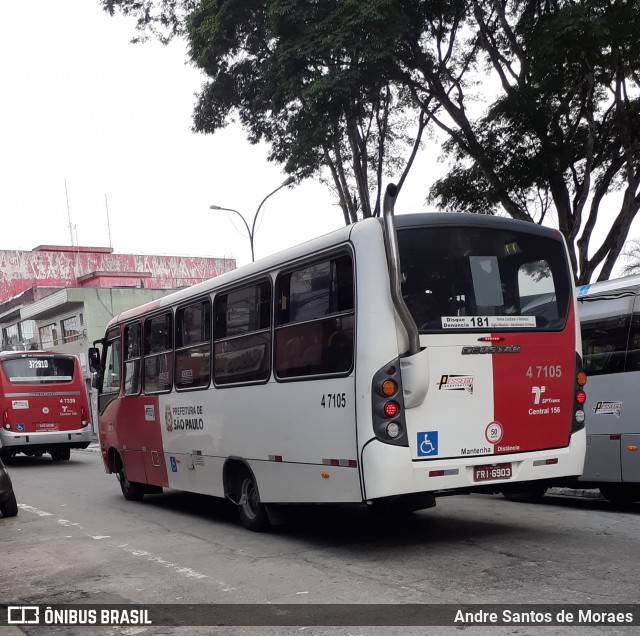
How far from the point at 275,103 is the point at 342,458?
44.0ft

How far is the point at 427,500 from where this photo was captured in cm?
771

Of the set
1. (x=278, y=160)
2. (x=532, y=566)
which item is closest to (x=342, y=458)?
(x=532, y=566)

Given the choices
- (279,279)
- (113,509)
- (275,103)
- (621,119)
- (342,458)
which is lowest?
(113,509)

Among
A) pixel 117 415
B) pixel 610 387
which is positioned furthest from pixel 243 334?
pixel 117 415

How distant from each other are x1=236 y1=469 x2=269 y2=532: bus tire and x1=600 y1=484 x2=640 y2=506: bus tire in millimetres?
4181

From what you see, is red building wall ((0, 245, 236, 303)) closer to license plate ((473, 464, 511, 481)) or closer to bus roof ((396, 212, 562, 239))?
bus roof ((396, 212, 562, 239))

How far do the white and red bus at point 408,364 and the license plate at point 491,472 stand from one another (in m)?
0.01

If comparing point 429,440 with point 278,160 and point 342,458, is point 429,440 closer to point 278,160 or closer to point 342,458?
point 342,458

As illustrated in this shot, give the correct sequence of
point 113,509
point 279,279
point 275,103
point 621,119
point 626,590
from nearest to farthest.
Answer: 1. point 626,590
2. point 279,279
3. point 113,509
4. point 621,119
5. point 275,103

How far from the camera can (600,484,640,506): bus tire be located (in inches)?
415

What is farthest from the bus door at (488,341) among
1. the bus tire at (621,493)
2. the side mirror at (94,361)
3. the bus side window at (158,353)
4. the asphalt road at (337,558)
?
the side mirror at (94,361)

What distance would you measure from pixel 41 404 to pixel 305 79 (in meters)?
11.2

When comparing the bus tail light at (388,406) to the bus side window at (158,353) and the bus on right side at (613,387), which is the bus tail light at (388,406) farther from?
the bus side window at (158,353)

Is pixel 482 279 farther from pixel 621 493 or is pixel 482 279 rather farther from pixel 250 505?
pixel 621 493
